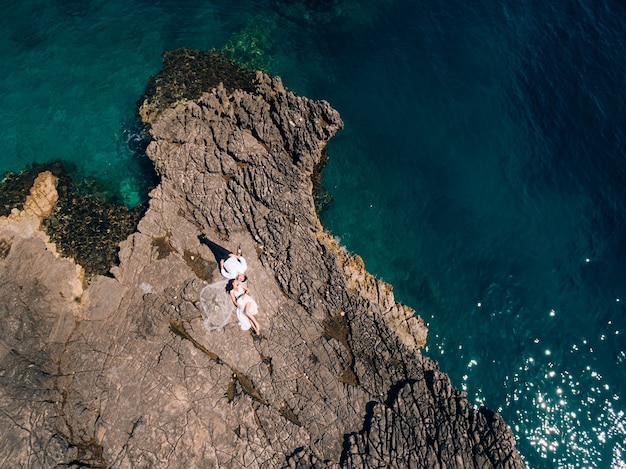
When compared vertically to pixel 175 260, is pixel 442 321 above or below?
below

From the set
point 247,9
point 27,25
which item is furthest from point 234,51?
point 27,25

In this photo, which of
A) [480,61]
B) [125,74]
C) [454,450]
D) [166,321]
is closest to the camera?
[454,450]

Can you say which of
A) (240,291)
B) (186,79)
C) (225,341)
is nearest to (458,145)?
(240,291)

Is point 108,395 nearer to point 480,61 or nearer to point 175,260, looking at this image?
point 175,260

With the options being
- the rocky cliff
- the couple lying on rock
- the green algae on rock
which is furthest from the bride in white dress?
the green algae on rock

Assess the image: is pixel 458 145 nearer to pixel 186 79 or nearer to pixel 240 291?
pixel 240 291

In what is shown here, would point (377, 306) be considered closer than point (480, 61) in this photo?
Yes
